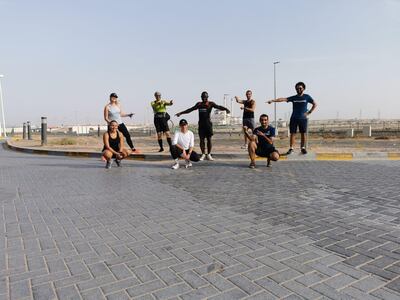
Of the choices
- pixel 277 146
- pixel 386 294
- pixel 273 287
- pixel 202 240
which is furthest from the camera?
pixel 277 146

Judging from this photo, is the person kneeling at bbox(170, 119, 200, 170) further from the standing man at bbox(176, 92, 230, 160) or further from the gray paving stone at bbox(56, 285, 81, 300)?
the gray paving stone at bbox(56, 285, 81, 300)

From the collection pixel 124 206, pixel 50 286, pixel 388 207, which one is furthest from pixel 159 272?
pixel 388 207

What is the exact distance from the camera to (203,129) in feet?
29.7

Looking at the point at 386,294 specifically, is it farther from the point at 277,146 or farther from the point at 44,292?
the point at 277,146

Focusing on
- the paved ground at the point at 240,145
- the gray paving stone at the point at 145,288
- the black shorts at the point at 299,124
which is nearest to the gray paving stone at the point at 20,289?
the gray paving stone at the point at 145,288

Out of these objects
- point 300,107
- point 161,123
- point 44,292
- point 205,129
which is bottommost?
point 44,292

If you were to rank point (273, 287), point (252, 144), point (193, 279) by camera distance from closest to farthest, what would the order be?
1. point (273, 287)
2. point (193, 279)
3. point (252, 144)

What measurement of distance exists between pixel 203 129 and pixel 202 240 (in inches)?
240

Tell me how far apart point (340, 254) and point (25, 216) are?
376cm

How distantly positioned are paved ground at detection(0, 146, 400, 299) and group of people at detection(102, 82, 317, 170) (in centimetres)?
205

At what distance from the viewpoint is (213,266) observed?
8.44 ft

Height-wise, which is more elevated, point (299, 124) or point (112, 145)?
point (299, 124)

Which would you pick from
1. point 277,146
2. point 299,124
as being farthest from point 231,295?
point 277,146

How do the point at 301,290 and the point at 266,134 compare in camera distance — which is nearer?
the point at 301,290
